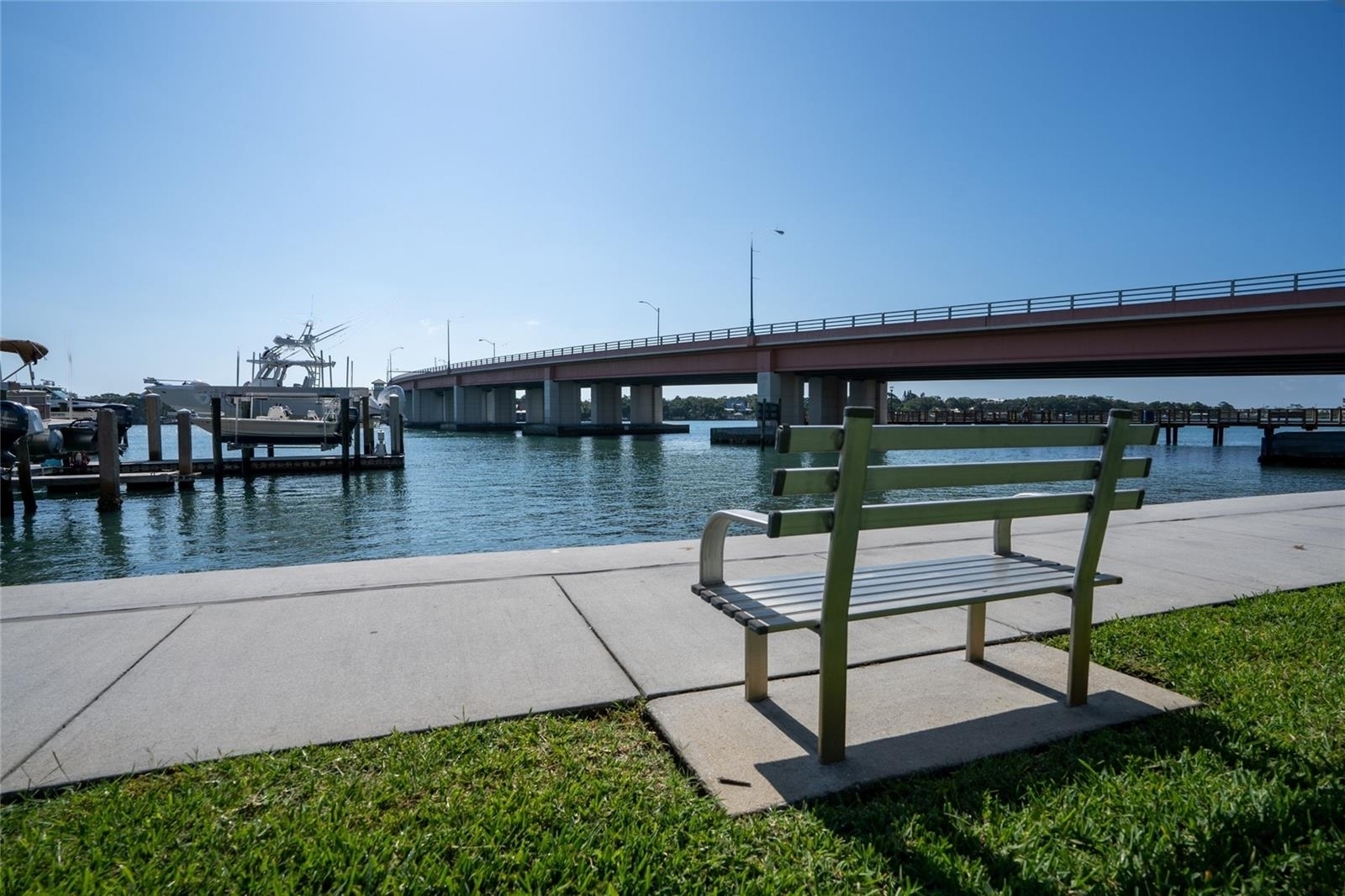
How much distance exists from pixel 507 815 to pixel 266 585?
3741 mm

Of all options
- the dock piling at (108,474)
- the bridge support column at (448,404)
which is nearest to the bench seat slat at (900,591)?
the dock piling at (108,474)

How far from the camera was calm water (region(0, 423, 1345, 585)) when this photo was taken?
1308cm

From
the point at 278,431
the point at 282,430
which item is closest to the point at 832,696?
the point at 278,431

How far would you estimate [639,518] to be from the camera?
17.4 meters

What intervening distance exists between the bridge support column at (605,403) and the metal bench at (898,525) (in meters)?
69.7

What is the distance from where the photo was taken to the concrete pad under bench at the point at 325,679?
2773mm

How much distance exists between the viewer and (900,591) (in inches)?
115

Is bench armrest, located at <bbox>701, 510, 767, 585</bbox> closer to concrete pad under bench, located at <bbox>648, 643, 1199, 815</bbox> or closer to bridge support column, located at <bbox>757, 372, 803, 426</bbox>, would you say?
concrete pad under bench, located at <bbox>648, 643, 1199, 815</bbox>

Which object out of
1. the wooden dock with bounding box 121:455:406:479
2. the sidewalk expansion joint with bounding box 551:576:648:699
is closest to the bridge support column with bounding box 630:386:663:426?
the wooden dock with bounding box 121:455:406:479

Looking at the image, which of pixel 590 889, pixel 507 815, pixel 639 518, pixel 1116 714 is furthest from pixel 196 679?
pixel 639 518

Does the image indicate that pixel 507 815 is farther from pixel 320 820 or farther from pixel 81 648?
pixel 81 648

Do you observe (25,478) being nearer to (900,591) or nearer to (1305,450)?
(900,591)

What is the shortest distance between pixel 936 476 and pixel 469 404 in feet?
307

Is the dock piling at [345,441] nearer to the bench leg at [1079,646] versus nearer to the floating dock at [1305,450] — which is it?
the bench leg at [1079,646]
